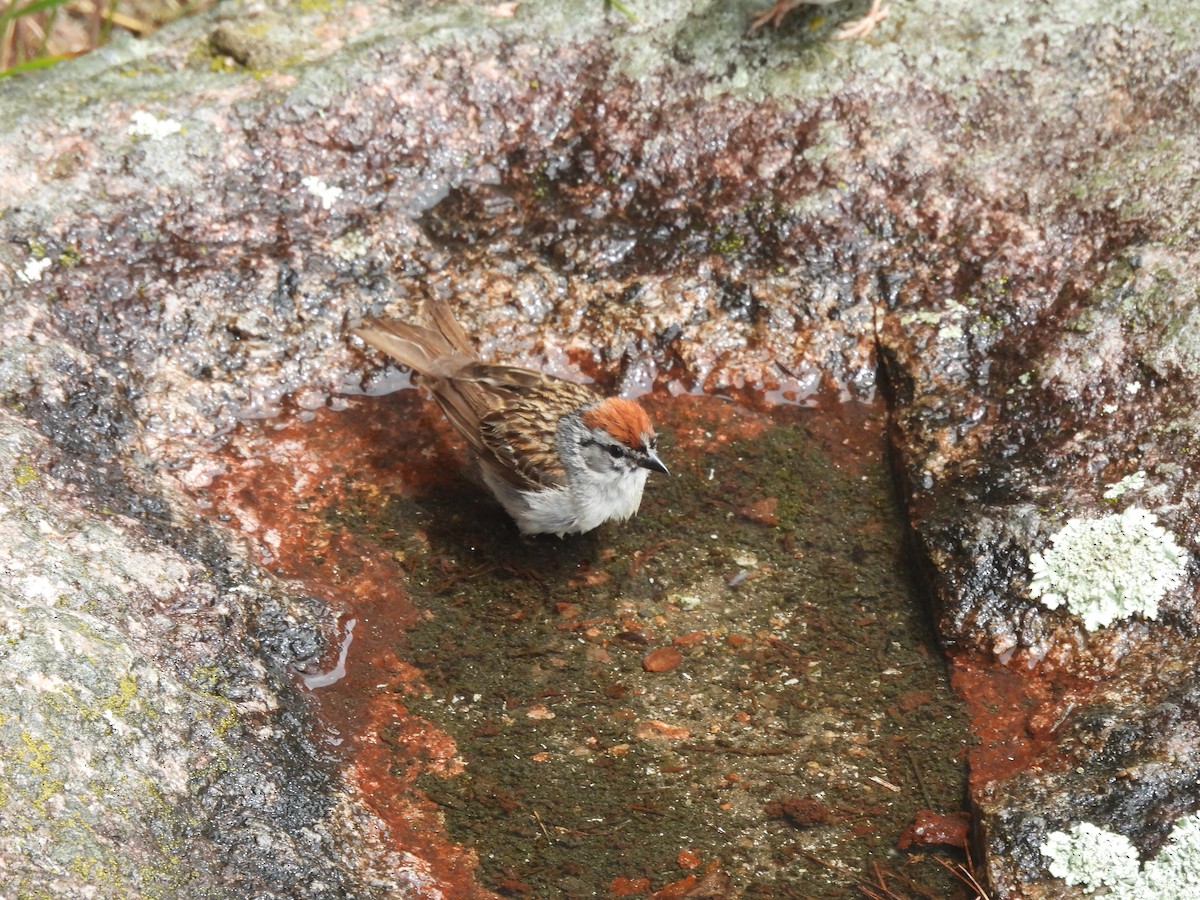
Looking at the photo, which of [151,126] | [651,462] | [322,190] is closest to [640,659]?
[651,462]

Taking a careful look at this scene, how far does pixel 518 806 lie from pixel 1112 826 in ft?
5.75

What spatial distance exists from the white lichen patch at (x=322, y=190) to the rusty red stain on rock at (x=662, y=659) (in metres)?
2.72

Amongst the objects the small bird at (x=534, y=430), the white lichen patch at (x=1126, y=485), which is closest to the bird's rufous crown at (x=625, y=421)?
the small bird at (x=534, y=430)

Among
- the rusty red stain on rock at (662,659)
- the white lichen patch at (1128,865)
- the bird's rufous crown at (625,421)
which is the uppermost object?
the bird's rufous crown at (625,421)

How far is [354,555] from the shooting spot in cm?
474

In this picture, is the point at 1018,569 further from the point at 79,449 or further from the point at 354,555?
the point at 79,449

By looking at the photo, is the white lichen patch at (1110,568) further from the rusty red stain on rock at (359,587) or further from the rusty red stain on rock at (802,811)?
the rusty red stain on rock at (359,587)

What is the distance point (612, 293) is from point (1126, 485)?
7.68 feet

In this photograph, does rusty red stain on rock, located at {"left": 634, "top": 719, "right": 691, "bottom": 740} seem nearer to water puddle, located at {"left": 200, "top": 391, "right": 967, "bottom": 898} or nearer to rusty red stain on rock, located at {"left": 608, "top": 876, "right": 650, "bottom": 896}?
water puddle, located at {"left": 200, "top": 391, "right": 967, "bottom": 898}

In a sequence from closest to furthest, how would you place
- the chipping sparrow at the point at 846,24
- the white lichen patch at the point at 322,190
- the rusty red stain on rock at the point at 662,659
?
the rusty red stain on rock at the point at 662,659, the white lichen patch at the point at 322,190, the chipping sparrow at the point at 846,24

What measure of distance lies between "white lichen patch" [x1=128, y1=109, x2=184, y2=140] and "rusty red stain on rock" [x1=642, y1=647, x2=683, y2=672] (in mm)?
3235

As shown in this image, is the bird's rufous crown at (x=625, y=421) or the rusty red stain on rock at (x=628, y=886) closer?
the rusty red stain on rock at (x=628, y=886)

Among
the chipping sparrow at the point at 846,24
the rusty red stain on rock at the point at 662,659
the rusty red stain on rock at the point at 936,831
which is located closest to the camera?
the rusty red stain on rock at the point at 936,831

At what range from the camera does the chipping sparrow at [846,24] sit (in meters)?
5.89
